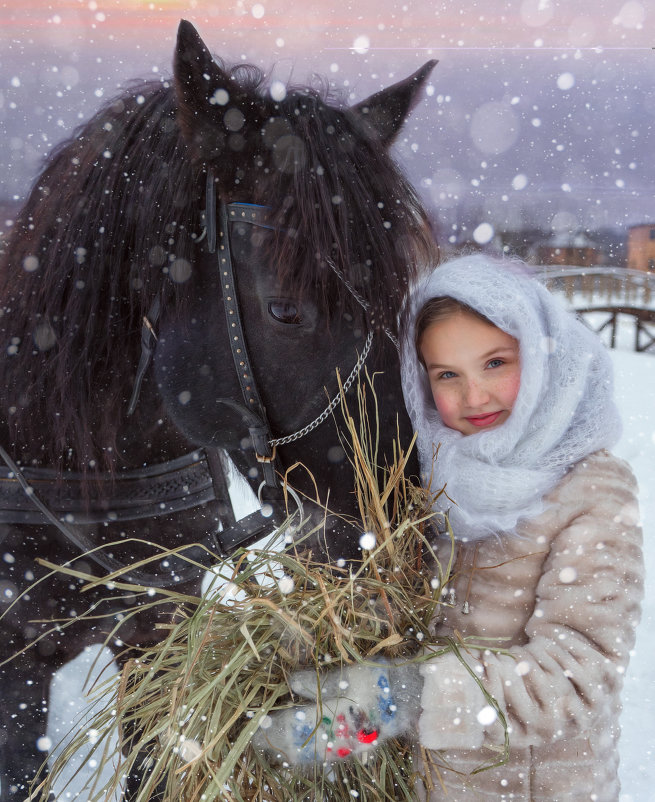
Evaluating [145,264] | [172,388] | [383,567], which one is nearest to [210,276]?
[145,264]

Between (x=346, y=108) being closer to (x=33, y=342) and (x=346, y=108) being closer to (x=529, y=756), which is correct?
(x=33, y=342)

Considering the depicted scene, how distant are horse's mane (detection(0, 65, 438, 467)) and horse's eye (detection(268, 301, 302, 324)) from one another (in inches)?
1.6

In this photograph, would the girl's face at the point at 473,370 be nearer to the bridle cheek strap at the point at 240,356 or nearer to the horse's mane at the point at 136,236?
the horse's mane at the point at 136,236

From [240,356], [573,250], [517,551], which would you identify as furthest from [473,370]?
[573,250]

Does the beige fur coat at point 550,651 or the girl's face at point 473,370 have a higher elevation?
the girl's face at point 473,370

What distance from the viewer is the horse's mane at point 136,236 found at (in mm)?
913

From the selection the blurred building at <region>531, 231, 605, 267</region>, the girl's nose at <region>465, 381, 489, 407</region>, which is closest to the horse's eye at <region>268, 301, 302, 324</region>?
the girl's nose at <region>465, 381, 489, 407</region>

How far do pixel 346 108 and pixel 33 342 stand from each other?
0.79 m

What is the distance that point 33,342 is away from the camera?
3.37ft

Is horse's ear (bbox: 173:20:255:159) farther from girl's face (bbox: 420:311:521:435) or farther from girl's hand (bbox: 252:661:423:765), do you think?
girl's hand (bbox: 252:661:423:765)

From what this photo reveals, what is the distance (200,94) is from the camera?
0.90m

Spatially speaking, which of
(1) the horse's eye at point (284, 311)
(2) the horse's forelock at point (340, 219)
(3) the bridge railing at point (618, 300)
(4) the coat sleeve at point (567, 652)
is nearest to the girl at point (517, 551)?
(4) the coat sleeve at point (567, 652)

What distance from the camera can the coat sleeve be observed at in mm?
735

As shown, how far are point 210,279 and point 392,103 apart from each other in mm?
556
